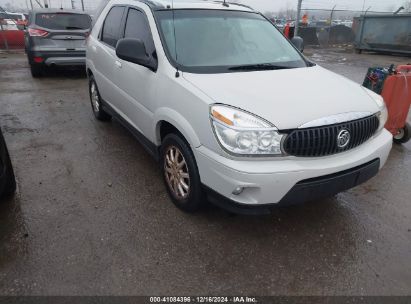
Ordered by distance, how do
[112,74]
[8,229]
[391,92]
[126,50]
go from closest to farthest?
[8,229] → [126,50] → [112,74] → [391,92]

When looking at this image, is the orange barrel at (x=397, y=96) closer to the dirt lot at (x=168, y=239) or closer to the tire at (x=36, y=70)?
the dirt lot at (x=168, y=239)

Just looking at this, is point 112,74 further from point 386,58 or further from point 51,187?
point 386,58

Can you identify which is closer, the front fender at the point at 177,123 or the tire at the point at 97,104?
the front fender at the point at 177,123

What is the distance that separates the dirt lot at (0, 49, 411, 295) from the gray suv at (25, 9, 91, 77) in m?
4.53

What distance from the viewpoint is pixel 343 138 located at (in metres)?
2.54

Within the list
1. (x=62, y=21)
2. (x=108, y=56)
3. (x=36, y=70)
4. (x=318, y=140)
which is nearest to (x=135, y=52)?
(x=108, y=56)

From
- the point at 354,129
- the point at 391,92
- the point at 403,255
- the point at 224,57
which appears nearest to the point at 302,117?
the point at 354,129

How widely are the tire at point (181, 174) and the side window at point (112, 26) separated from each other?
187cm

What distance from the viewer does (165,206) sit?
3238 millimetres

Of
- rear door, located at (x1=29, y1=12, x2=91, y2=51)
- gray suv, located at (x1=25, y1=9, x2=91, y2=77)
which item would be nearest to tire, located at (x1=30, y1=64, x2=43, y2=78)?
gray suv, located at (x1=25, y1=9, x2=91, y2=77)

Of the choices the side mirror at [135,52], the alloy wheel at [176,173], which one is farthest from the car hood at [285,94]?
the alloy wheel at [176,173]

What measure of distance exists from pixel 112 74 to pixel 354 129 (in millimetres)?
2881

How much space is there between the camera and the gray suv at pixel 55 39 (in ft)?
25.8

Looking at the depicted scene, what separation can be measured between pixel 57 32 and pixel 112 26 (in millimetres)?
4317
